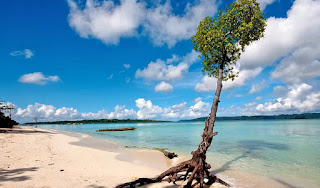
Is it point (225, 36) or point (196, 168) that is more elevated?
point (225, 36)

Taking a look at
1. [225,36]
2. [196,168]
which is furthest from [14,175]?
[225,36]

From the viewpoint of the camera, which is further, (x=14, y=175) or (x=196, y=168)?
(x=14, y=175)

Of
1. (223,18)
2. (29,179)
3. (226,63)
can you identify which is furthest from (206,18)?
(29,179)

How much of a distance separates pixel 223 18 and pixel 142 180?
10040mm

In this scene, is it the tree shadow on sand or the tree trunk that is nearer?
the tree shadow on sand

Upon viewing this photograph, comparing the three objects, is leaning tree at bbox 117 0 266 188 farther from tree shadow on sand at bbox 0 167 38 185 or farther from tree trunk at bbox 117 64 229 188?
tree shadow on sand at bbox 0 167 38 185

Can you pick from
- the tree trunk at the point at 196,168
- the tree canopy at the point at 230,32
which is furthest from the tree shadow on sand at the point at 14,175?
the tree canopy at the point at 230,32

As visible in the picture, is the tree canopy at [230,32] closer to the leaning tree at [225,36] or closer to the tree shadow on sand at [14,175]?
the leaning tree at [225,36]

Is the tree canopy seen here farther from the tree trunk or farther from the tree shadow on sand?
the tree shadow on sand

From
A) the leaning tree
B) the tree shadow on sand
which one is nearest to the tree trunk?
the leaning tree

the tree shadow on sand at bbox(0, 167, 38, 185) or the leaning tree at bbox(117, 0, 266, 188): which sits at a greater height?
the leaning tree at bbox(117, 0, 266, 188)

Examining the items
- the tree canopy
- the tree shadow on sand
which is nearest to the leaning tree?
the tree canopy

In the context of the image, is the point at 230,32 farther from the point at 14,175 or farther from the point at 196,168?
the point at 14,175

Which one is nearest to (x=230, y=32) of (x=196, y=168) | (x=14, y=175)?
(x=196, y=168)
